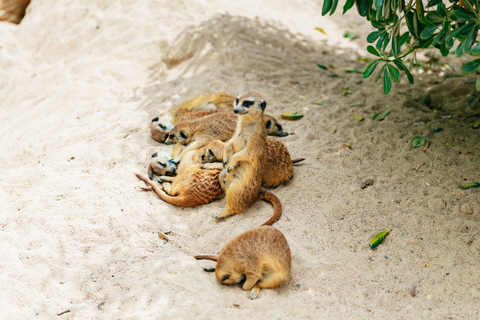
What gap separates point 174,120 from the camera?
469cm

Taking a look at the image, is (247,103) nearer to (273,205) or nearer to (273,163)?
(273,163)

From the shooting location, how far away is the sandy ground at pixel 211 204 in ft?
8.18

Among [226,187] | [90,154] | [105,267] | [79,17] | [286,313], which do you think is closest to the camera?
[286,313]

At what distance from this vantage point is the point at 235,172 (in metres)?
3.37

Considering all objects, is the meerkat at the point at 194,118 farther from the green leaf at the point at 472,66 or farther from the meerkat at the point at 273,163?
the green leaf at the point at 472,66

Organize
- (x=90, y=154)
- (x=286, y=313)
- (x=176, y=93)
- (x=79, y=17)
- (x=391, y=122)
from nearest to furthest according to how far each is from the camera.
A: (x=286, y=313) → (x=90, y=154) → (x=391, y=122) → (x=176, y=93) → (x=79, y=17)

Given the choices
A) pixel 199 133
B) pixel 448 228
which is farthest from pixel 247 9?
pixel 448 228

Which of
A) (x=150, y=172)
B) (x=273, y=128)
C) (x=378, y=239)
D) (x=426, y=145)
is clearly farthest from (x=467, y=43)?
(x=150, y=172)

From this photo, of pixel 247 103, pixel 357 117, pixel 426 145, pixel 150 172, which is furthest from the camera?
pixel 357 117

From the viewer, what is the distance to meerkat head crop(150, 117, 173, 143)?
4.36 meters

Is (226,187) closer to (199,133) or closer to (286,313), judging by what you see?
(199,133)

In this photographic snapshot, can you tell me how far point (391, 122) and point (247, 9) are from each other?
3.89 m

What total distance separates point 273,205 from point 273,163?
43 centimetres

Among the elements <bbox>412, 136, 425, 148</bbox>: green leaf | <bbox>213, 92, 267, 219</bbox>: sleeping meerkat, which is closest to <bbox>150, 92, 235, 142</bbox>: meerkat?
<bbox>213, 92, 267, 219</bbox>: sleeping meerkat
